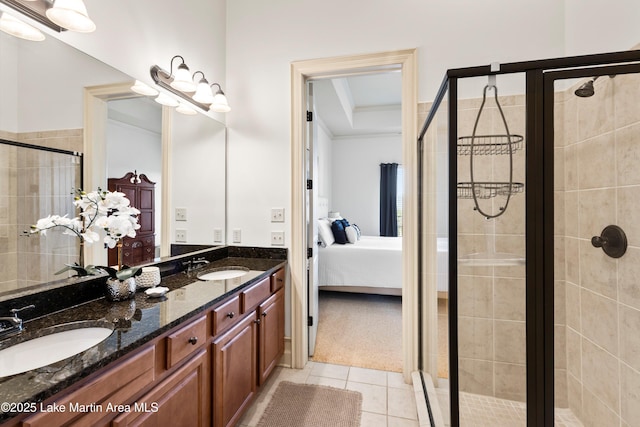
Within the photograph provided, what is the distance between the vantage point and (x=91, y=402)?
77cm

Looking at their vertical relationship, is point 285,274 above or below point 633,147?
below

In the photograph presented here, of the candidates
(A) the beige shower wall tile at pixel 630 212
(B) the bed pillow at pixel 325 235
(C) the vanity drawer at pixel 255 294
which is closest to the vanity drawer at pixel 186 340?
(C) the vanity drawer at pixel 255 294

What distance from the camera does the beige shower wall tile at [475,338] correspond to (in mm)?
1275

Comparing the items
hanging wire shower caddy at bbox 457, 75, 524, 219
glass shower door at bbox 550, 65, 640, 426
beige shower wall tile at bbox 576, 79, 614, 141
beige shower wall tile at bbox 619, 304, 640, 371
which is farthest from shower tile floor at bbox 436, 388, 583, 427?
beige shower wall tile at bbox 576, 79, 614, 141

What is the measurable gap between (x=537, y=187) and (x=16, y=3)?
211 centimetres

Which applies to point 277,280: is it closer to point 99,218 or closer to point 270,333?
point 270,333

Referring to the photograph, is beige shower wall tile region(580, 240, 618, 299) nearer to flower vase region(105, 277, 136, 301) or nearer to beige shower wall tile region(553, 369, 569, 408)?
beige shower wall tile region(553, 369, 569, 408)

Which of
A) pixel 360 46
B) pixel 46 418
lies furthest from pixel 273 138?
pixel 46 418

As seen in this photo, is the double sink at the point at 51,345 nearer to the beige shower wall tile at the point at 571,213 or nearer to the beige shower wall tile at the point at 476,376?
the beige shower wall tile at the point at 476,376

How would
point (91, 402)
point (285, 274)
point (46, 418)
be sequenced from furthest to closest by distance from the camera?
point (285, 274)
point (91, 402)
point (46, 418)

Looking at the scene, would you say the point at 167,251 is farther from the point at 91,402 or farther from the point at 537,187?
the point at 537,187

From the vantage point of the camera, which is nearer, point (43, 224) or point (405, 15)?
point (43, 224)

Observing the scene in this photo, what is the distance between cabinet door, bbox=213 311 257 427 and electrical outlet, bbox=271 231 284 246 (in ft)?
2.14

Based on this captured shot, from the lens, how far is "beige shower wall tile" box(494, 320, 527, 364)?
4.07 feet
